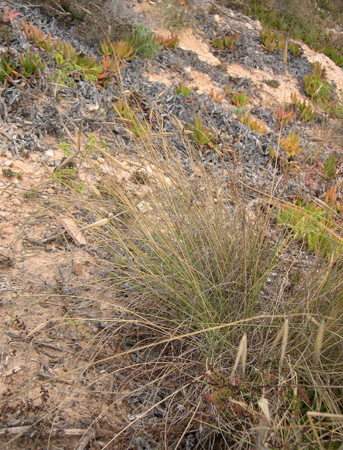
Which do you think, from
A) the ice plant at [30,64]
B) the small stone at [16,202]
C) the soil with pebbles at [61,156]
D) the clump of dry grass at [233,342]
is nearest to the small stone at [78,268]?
the soil with pebbles at [61,156]

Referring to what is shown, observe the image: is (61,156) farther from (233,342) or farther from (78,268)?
(233,342)

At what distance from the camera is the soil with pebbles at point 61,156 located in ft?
5.52

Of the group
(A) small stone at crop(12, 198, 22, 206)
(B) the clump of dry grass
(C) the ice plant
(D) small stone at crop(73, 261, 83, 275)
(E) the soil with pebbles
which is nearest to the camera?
(B) the clump of dry grass

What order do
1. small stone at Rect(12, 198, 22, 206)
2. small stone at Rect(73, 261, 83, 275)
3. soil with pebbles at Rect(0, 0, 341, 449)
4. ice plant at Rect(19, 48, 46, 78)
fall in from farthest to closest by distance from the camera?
ice plant at Rect(19, 48, 46, 78) → small stone at Rect(12, 198, 22, 206) → small stone at Rect(73, 261, 83, 275) → soil with pebbles at Rect(0, 0, 341, 449)

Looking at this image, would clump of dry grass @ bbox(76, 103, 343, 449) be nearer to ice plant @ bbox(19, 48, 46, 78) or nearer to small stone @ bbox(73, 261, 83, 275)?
small stone @ bbox(73, 261, 83, 275)

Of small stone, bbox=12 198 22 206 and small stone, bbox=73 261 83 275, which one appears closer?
small stone, bbox=73 261 83 275

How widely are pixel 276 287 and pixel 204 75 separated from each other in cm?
437

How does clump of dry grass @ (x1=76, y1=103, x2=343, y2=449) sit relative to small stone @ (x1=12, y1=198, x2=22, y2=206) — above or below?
above

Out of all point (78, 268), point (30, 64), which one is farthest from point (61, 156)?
point (78, 268)

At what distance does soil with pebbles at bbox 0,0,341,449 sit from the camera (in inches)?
66.2

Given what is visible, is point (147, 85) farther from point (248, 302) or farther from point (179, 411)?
point (179, 411)

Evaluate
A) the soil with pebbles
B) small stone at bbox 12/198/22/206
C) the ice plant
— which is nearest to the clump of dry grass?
the soil with pebbles

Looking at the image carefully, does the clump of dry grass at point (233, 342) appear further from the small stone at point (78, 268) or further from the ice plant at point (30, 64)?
the ice plant at point (30, 64)

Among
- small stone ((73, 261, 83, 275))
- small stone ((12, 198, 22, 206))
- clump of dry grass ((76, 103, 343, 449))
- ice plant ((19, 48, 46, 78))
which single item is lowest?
small stone ((12, 198, 22, 206))
